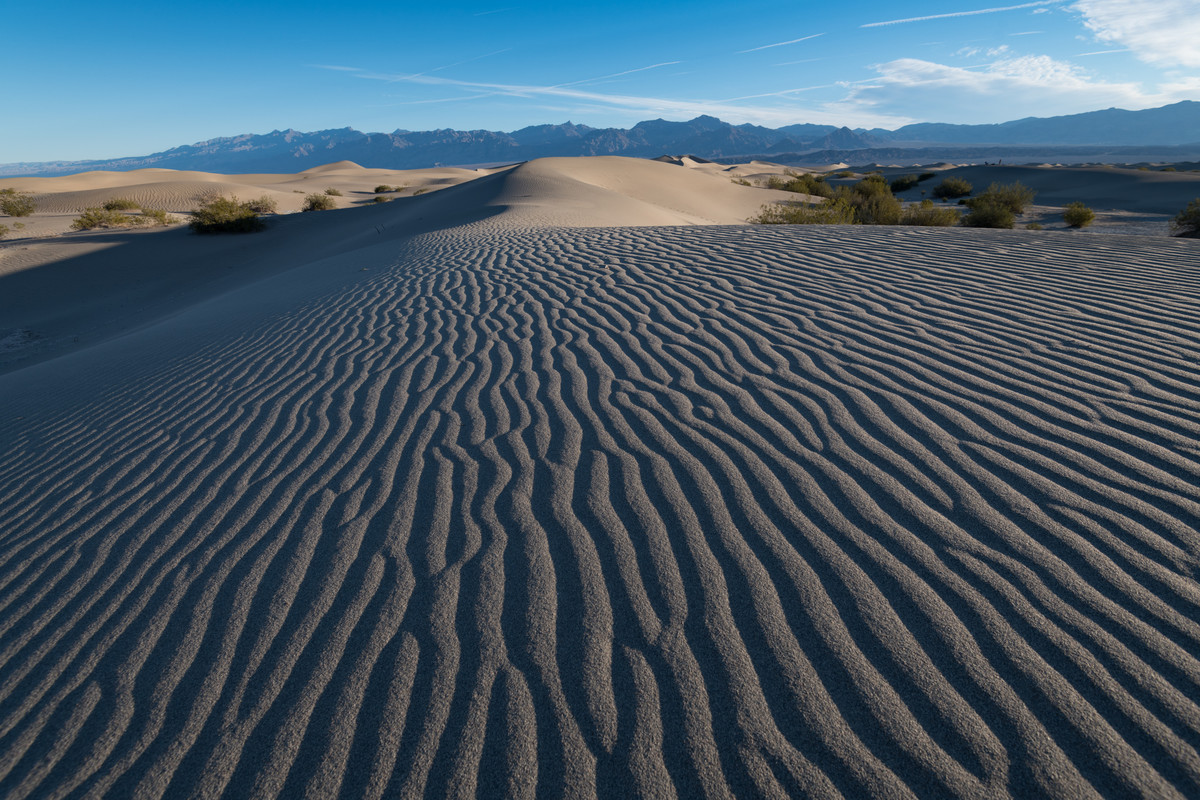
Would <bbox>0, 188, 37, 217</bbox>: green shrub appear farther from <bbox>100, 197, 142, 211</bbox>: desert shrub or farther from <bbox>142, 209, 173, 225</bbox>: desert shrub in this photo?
<bbox>142, 209, 173, 225</bbox>: desert shrub

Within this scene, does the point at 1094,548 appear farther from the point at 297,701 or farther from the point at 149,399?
the point at 149,399

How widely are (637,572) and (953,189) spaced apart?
100ft

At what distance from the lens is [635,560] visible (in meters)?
2.36

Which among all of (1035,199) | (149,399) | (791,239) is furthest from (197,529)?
(1035,199)

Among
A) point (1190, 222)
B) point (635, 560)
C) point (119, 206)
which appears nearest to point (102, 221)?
point (119, 206)

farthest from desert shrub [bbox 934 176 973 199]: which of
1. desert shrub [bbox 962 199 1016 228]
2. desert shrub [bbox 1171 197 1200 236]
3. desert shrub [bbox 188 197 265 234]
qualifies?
desert shrub [bbox 188 197 265 234]

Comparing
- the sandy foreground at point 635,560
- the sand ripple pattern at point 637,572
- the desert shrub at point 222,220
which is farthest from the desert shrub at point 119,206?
the sand ripple pattern at point 637,572

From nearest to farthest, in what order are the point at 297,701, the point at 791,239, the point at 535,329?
the point at 297,701, the point at 535,329, the point at 791,239

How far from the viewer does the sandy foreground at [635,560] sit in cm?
168

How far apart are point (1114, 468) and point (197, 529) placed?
4.15m

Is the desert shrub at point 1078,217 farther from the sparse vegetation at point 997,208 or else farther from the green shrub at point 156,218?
the green shrub at point 156,218

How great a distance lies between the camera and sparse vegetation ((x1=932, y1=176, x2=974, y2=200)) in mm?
26453

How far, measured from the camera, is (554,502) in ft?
9.03

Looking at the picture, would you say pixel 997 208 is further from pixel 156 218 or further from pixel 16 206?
pixel 16 206
